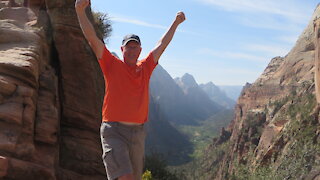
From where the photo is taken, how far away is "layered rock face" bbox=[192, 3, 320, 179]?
29734mm

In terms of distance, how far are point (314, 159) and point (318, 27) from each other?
11.9m

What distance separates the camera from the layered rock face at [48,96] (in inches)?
310

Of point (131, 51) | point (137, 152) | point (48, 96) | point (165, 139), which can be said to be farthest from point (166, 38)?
point (165, 139)

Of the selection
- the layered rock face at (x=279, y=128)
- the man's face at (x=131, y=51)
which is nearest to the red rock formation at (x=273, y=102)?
the layered rock face at (x=279, y=128)

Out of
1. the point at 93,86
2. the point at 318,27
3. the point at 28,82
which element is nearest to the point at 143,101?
the point at 28,82

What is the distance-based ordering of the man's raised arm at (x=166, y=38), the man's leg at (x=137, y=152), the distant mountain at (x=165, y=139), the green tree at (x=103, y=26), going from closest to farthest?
the man's leg at (x=137, y=152), the man's raised arm at (x=166, y=38), the green tree at (x=103, y=26), the distant mountain at (x=165, y=139)

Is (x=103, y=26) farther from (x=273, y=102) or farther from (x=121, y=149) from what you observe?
(x=273, y=102)

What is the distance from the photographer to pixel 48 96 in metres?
9.31

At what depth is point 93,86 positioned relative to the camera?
11.1 metres

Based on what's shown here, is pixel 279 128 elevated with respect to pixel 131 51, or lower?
lower

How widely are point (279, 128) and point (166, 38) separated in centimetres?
4404

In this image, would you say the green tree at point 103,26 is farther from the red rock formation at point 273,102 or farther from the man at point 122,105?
the red rock formation at point 273,102

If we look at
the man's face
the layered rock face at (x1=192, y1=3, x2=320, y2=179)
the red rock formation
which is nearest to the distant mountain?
the layered rock face at (x1=192, y1=3, x2=320, y2=179)

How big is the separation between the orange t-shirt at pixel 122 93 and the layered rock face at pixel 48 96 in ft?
14.2
